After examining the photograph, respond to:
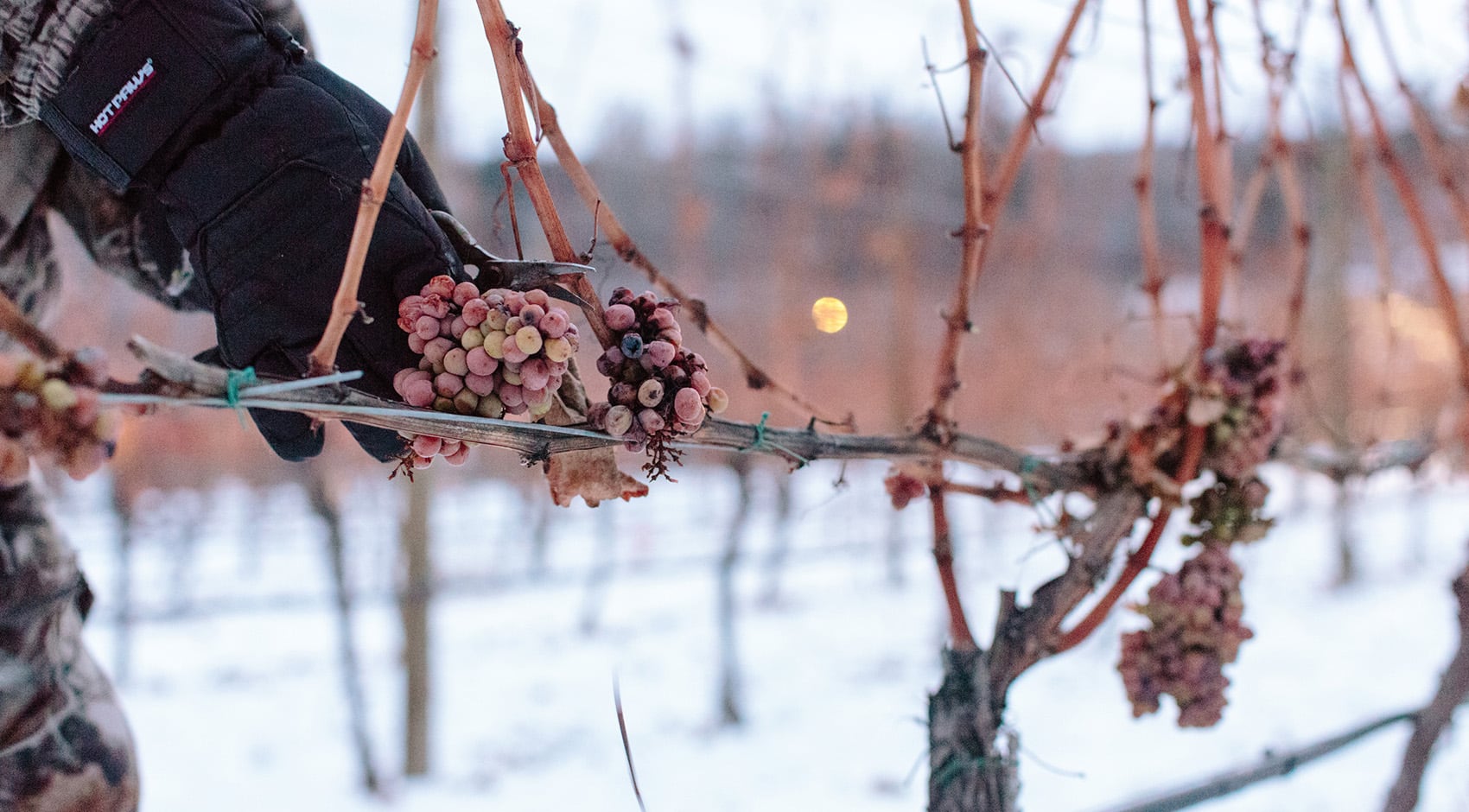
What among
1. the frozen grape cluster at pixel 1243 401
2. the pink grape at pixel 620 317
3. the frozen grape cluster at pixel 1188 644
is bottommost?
the frozen grape cluster at pixel 1188 644

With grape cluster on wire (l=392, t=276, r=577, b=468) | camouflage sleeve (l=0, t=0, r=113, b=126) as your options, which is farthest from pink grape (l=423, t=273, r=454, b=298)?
camouflage sleeve (l=0, t=0, r=113, b=126)

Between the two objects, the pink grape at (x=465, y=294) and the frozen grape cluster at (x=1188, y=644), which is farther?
the frozen grape cluster at (x=1188, y=644)

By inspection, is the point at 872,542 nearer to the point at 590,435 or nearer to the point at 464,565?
the point at 464,565

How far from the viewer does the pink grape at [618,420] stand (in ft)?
1.26

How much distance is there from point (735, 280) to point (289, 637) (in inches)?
71.0

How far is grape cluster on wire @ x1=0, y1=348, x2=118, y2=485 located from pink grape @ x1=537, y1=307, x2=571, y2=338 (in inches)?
5.4

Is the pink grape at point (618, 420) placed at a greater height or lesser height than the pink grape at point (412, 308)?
lesser

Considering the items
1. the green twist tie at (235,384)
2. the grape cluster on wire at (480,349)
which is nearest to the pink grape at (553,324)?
the grape cluster on wire at (480,349)

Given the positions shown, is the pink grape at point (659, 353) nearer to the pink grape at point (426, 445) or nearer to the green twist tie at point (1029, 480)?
the pink grape at point (426, 445)

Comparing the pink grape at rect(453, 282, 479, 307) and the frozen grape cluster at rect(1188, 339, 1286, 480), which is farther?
the frozen grape cluster at rect(1188, 339, 1286, 480)

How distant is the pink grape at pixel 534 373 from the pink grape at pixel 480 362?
0.01 metres

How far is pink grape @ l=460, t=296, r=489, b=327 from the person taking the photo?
1.15 ft

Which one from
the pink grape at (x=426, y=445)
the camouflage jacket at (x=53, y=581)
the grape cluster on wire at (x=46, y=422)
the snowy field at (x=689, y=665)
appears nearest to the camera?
the grape cluster on wire at (x=46, y=422)

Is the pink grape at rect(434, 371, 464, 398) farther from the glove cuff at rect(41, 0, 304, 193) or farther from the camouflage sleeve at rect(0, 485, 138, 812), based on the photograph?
the camouflage sleeve at rect(0, 485, 138, 812)
